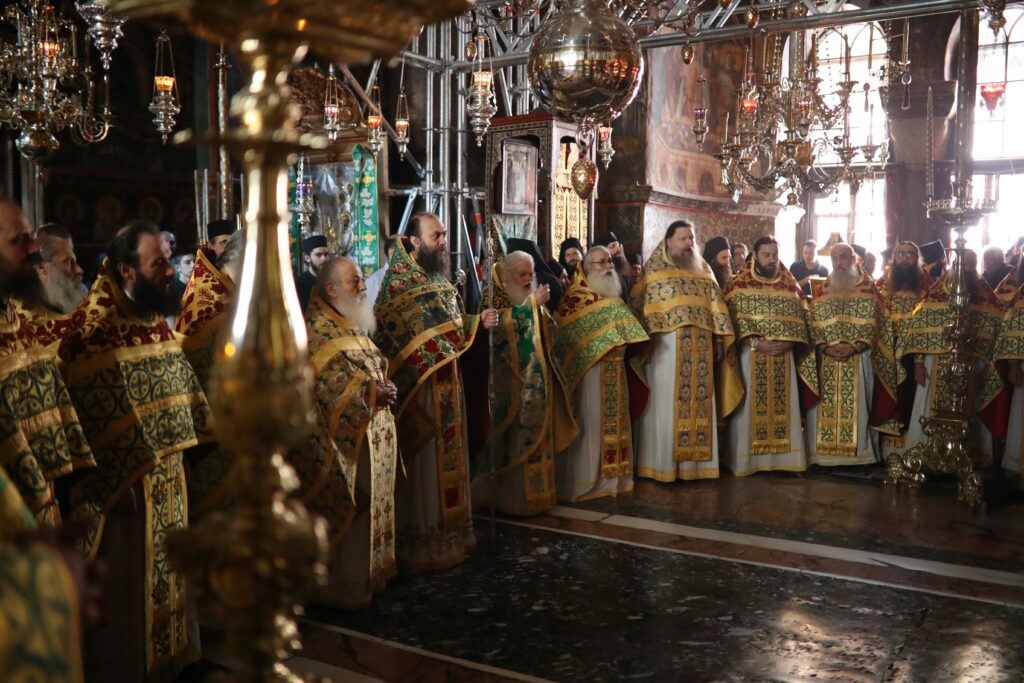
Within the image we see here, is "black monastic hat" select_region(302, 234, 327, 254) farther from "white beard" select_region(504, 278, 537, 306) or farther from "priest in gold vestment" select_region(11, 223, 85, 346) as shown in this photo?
"priest in gold vestment" select_region(11, 223, 85, 346)

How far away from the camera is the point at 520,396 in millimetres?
6031

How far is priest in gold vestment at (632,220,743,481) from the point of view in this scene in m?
7.30

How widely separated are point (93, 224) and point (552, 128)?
18.0 ft

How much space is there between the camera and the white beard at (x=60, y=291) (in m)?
4.09

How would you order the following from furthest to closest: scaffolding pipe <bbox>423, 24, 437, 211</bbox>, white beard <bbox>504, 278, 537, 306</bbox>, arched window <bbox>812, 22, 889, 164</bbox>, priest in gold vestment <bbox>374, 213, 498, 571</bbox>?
arched window <bbox>812, 22, 889, 164</bbox> → scaffolding pipe <bbox>423, 24, 437, 211</bbox> → white beard <bbox>504, 278, 537, 306</bbox> → priest in gold vestment <bbox>374, 213, 498, 571</bbox>

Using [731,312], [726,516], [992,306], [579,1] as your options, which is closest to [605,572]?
[726,516]

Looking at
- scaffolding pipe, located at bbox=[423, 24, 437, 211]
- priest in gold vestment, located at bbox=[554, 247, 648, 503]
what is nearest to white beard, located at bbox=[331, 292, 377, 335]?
priest in gold vestment, located at bbox=[554, 247, 648, 503]

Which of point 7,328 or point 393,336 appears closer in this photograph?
point 7,328

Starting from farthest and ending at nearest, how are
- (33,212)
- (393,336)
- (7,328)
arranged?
(33,212)
(393,336)
(7,328)

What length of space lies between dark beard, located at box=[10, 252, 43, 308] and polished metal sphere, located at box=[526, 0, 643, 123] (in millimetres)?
1721

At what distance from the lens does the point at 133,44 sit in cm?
1090

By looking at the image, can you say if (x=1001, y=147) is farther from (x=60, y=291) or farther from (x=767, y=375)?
(x=60, y=291)

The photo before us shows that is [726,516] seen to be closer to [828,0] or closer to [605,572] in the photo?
[605,572]

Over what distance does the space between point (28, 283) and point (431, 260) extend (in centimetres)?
258
